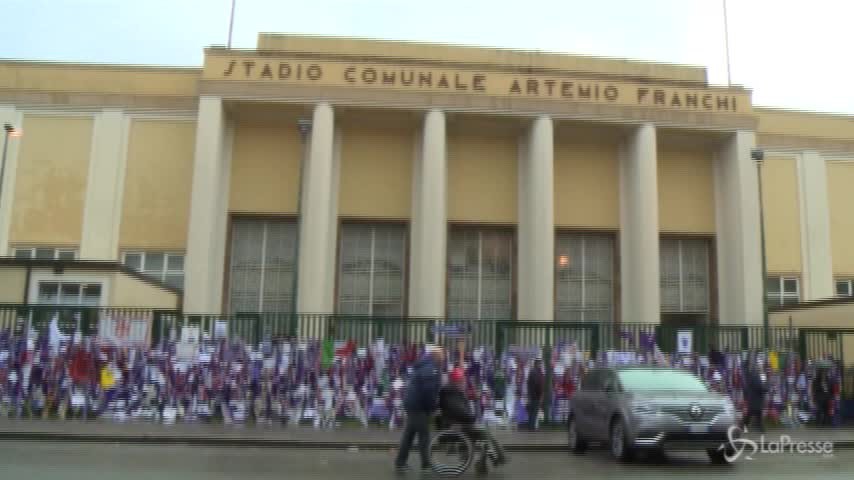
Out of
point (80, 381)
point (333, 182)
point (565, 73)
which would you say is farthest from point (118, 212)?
point (565, 73)

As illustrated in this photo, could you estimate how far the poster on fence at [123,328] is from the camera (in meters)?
18.9

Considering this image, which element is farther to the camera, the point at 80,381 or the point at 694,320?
the point at 694,320

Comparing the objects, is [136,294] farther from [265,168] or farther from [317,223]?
[265,168]

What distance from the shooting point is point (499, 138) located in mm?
31609

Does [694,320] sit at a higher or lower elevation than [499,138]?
lower

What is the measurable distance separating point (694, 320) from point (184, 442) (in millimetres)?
23931

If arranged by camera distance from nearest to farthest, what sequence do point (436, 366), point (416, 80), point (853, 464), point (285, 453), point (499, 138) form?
point (436, 366) < point (853, 464) < point (285, 453) < point (416, 80) < point (499, 138)

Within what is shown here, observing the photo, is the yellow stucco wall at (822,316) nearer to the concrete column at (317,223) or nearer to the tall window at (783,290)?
the tall window at (783,290)

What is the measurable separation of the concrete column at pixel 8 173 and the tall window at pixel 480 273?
18.0 m

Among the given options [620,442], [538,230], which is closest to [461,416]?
[620,442]

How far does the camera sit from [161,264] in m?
29.5

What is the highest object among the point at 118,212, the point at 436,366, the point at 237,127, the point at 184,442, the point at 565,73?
the point at 565,73

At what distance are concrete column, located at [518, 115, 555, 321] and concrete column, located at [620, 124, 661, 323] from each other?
12.1 feet

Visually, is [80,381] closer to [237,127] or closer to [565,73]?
[237,127]
